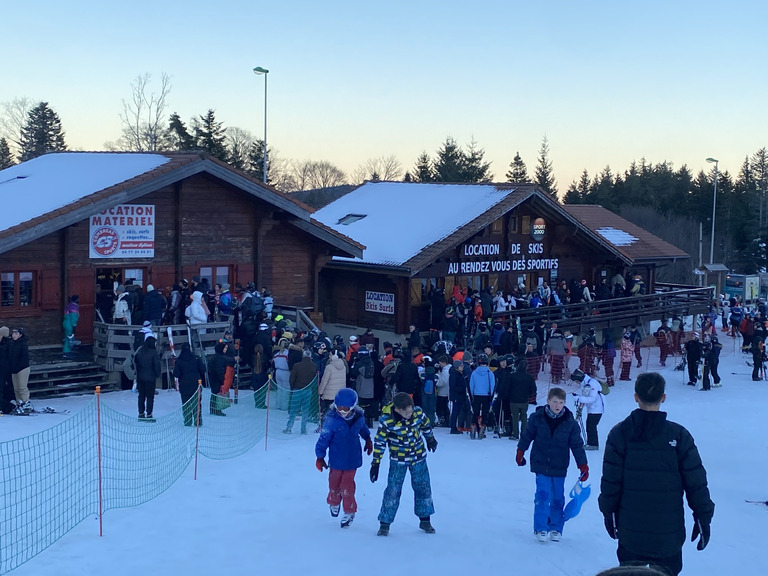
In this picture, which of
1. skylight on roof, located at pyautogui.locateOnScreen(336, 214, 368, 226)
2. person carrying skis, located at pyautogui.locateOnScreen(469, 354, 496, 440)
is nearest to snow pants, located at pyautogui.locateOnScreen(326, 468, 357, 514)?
person carrying skis, located at pyautogui.locateOnScreen(469, 354, 496, 440)

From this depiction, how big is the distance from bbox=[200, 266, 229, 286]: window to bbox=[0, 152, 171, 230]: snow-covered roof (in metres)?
2.91

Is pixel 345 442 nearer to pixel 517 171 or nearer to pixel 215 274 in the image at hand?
pixel 215 274

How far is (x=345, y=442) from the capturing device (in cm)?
A: 962

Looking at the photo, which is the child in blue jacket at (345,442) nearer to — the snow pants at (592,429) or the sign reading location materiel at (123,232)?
the snow pants at (592,429)

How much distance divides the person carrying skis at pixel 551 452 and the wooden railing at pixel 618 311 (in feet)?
53.0

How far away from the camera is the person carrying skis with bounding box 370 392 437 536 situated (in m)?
9.28

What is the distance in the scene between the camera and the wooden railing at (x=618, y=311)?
27031 mm

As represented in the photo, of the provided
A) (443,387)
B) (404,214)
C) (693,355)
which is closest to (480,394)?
(443,387)

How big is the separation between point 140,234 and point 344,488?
513 inches

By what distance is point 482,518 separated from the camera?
34.4 ft

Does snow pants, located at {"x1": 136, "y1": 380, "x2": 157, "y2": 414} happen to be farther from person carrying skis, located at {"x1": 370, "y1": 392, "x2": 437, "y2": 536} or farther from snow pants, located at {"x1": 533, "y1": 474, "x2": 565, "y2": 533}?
snow pants, located at {"x1": 533, "y1": 474, "x2": 565, "y2": 533}

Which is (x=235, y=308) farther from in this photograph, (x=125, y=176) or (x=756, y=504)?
(x=756, y=504)

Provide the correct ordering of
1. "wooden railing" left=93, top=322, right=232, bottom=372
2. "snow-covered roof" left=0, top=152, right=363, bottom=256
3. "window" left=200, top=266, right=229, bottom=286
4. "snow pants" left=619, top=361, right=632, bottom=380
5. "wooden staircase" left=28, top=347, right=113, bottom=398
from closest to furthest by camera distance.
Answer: "wooden staircase" left=28, top=347, right=113, bottom=398
"snow-covered roof" left=0, top=152, right=363, bottom=256
"wooden railing" left=93, top=322, right=232, bottom=372
"window" left=200, top=266, right=229, bottom=286
"snow pants" left=619, top=361, right=632, bottom=380

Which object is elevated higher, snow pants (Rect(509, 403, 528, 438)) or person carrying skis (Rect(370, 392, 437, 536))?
person carrying skis (Rect(370, 392, 437, 536))
